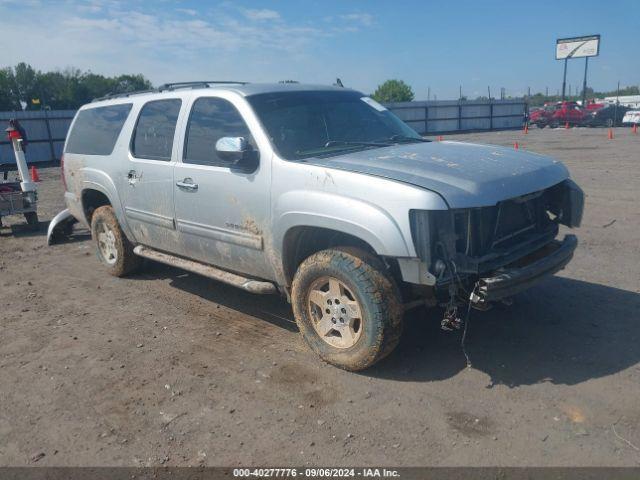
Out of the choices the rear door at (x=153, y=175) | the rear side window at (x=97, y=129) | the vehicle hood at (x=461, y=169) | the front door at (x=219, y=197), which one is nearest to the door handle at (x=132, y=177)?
the rear door at (x=153, y=175)

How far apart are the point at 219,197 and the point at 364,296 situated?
162cm

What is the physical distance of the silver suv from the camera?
3.53 meters

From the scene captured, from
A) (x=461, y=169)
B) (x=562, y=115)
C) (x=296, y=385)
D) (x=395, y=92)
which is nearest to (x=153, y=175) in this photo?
(x=296, y=385)

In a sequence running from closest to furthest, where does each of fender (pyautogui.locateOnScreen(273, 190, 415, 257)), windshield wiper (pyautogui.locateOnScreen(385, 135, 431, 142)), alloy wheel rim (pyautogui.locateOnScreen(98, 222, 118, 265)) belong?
fender (pyautogui.locateOnScreen(273, 190, 415, 257)) → windshield wiper (pyautogui.locateOnScreen(385, 135, 431, 142)) → alloy wheel rim (pyautogui.locateOnScreen(98, 222, 118, 265))

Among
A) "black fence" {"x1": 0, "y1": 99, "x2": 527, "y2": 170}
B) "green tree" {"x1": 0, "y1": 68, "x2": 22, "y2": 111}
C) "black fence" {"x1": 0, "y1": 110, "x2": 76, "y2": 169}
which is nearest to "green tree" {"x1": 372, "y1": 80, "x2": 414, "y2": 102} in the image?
"black fence" {"x1": 0, "y1": 99, "x2": 527, "y2": 170}

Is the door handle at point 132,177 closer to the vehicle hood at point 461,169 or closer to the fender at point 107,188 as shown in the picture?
the fender at point 107,188

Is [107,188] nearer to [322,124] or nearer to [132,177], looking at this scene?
[132,177]

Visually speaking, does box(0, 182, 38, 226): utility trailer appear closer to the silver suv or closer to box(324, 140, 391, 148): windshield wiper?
the silver suv

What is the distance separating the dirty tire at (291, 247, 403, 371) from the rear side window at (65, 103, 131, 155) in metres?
3.11

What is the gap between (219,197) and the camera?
462cm

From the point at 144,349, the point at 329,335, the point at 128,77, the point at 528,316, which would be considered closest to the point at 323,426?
the point at 329,335

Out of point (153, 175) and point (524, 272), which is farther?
point (153, 175)

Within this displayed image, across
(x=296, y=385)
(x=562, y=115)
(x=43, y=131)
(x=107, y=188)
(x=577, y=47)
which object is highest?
(x=577, y=47)

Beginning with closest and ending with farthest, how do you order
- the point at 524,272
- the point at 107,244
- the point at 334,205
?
the point at 524,272 → the point at 334,205 → the point at 107,244
